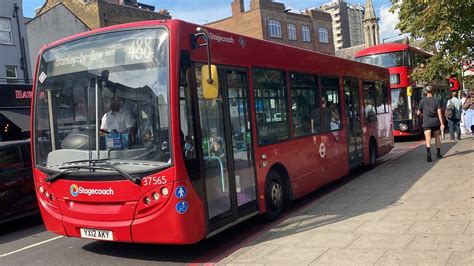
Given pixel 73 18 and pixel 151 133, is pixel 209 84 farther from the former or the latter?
pixel 73 18

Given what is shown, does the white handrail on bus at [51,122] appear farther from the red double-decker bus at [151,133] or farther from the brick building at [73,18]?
the brick building at [73,18]

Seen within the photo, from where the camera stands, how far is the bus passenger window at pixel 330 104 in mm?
9594

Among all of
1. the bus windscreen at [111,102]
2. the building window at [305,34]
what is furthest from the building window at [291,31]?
the bus windscreen at [111,102]

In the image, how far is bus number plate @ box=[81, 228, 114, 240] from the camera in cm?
563

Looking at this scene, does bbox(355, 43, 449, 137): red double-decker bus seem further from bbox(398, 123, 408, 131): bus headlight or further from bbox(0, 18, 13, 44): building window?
bbox(0, 18, 13, 44): building window

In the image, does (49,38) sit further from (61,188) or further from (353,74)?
(61,188)

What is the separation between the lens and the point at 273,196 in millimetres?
7430

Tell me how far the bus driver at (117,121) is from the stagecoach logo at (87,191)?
0.65 meters

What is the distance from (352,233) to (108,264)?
306cm

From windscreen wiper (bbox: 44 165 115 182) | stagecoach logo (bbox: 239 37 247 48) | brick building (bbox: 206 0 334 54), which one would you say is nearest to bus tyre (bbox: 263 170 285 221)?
stagecoach logo (bbox: 239 37 247 48)

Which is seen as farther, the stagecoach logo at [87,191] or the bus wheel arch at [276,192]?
the bus wheel arch at [276,192]

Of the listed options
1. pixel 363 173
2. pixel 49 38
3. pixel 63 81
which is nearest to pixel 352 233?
pixel 63 81

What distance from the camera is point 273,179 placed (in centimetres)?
751

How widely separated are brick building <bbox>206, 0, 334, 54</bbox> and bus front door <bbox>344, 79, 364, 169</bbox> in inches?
1708
